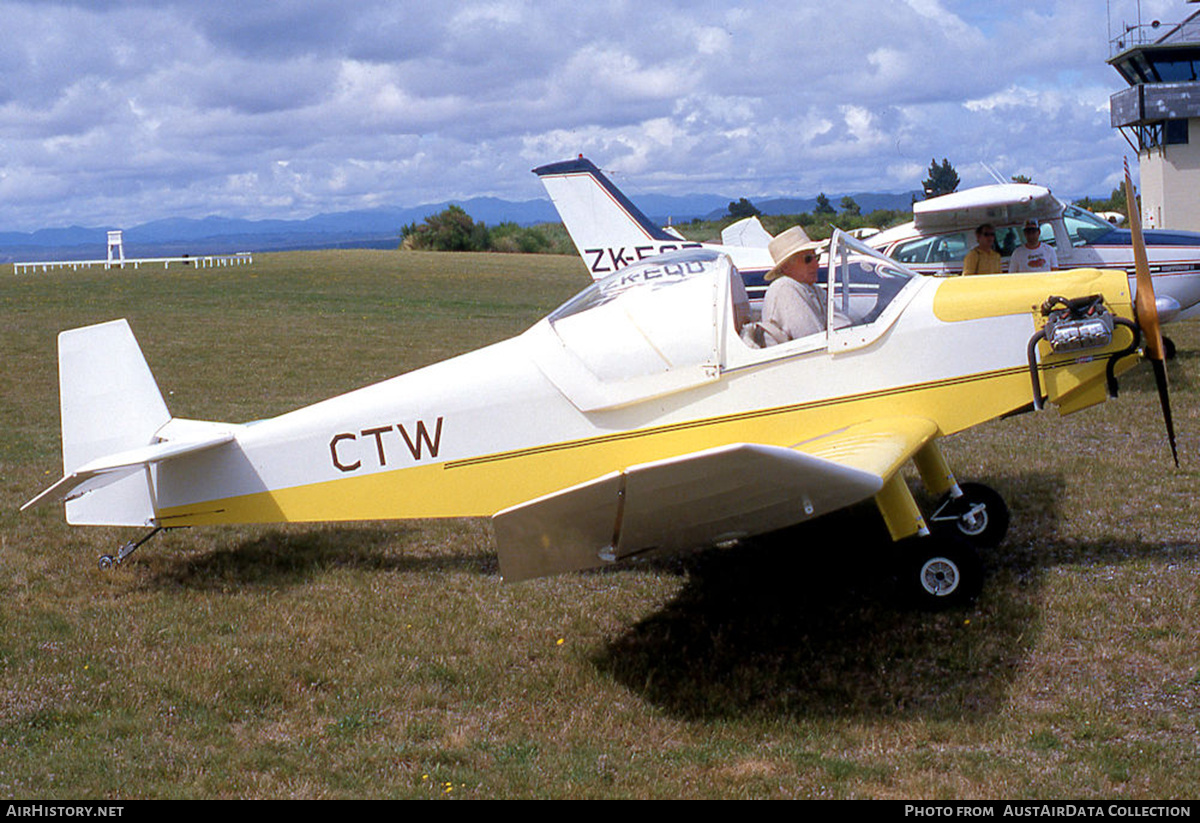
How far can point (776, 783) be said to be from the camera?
13.1 feet

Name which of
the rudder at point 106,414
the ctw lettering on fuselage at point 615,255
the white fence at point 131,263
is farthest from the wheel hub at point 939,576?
the white fence at point 131,263

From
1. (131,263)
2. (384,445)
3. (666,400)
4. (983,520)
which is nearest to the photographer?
(666,400)

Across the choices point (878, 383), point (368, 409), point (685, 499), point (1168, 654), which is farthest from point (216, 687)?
point (1168, 654)

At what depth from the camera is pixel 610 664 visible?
16.9 ft

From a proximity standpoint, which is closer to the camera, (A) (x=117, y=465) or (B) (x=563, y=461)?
(A) (x=117, y=465)

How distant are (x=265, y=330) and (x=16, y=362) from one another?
561 cm

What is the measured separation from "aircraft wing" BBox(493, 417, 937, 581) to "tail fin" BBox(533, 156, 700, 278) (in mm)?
10175

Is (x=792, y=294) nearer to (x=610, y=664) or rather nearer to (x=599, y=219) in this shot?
(x=610, y=664)

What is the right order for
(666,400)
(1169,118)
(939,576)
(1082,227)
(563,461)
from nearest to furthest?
(939,576)
(666,400)
(563,461)
(1082,227)
(1169,118)

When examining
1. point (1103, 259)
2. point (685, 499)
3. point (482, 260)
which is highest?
point (482, 260)

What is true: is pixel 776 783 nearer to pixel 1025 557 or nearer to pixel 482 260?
pixel 1025 557

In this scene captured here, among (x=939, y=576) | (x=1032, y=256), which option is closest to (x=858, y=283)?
(x=939, y=576)

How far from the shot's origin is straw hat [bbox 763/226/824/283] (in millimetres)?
6000

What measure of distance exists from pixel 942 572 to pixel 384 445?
327 cm
